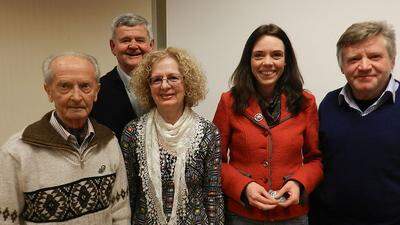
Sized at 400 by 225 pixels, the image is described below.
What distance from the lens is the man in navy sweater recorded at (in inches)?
63.9

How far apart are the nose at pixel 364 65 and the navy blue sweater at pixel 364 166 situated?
188 millimetres

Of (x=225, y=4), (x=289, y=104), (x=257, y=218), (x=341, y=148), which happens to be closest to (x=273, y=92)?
(x=289, y=104)

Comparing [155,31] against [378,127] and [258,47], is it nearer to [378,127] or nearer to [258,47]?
[258,47]

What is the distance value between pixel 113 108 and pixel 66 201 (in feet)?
2.03

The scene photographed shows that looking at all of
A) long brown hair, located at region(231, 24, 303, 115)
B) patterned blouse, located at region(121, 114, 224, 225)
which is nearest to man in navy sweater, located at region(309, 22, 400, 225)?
long brown hair, located at region(231, 24, 303, 115)

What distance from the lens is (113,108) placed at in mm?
1890

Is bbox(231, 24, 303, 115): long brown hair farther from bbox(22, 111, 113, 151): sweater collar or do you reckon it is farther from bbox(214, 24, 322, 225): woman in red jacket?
bbox(22, 111, 113, 151): sweater collar

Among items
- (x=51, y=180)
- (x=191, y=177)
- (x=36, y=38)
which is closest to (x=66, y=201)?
(x=51, y=180)

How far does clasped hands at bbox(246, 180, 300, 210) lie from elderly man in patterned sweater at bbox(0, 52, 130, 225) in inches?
24.7

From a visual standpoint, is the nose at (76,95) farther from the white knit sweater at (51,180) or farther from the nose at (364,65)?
the nose at (364,65)

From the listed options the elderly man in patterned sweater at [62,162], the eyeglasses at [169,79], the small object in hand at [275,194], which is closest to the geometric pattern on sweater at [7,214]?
the elderly man in patterned sweater at [62,162]

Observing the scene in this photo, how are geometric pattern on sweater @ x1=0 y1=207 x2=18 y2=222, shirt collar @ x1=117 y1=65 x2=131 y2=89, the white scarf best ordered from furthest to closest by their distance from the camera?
shirt collar @ x1=117 y1=65 x2=131 y2=89 → the white scarf → geometric pattern on sweater @ x1=0 y1=207 x2=18 y2=222

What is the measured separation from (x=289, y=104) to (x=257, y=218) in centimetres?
57

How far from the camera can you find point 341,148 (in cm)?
171
